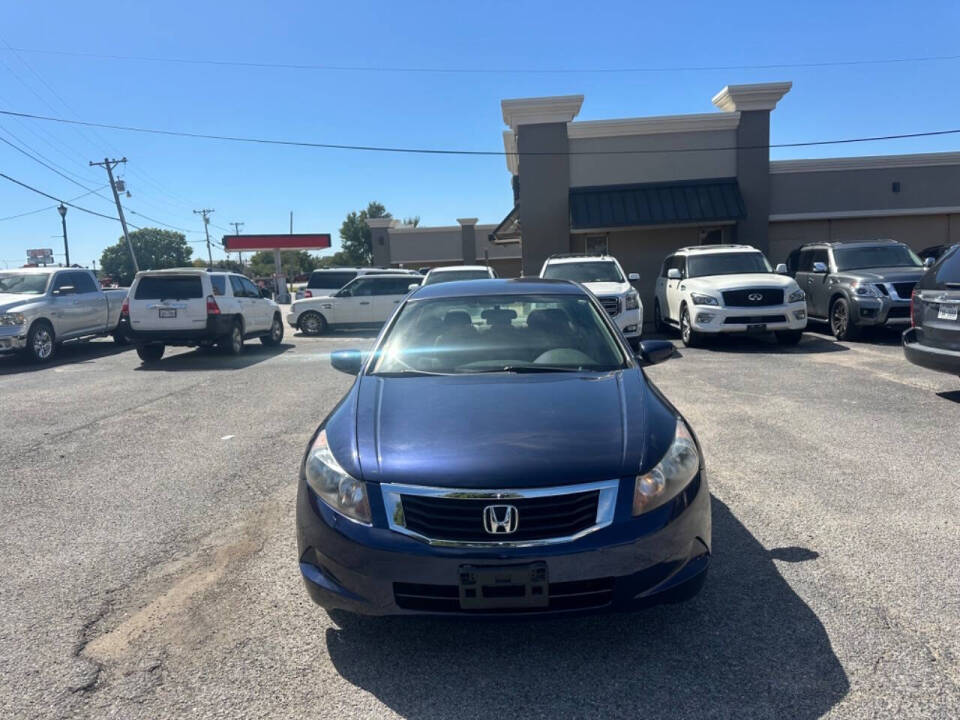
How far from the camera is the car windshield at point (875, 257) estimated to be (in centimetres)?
1327

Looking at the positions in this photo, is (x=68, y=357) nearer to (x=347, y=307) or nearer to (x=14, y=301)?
(x=14, y=301)

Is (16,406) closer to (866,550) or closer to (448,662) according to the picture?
(448,662)

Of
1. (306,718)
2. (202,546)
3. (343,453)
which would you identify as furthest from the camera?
(202,546)

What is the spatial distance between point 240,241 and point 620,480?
51.5 metres

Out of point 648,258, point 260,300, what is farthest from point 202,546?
point 648,258

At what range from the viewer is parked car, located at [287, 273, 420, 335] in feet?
63.4

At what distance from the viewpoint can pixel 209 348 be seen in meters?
15.7

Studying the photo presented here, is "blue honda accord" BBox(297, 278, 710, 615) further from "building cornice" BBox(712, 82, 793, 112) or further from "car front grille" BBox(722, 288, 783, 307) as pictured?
"building cornice" BBox(712, 82, 793, 112)

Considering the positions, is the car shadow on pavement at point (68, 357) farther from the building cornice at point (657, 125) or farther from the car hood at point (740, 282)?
the building cornice at point (657, 125)

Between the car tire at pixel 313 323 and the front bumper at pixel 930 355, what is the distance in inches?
579

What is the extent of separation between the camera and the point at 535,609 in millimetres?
2689

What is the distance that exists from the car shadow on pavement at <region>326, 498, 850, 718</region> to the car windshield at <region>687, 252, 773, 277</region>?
36.5 ft

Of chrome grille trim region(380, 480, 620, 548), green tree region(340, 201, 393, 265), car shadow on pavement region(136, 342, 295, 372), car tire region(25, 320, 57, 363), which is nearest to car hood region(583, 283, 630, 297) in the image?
car shadow on pavement region(136, 342, 295, 372)

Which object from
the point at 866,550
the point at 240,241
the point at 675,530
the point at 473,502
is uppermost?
the point at 240,241
